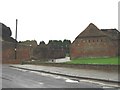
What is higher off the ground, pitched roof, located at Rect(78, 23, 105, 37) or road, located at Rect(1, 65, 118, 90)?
pitched roof, located at Rect(78, 23, 105, 37)

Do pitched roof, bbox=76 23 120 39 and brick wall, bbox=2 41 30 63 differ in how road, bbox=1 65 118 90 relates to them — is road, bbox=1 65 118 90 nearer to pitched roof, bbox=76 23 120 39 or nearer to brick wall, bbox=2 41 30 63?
brick wall, bbox=2 41 30 63

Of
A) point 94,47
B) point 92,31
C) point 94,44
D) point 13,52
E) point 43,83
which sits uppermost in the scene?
point 92,31

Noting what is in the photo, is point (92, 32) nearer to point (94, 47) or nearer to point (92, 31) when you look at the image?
point (92, 31)

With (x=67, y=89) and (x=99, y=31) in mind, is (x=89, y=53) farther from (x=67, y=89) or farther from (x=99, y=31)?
(x=67, y=89)

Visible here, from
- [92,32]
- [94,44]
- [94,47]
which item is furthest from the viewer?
[92,32]

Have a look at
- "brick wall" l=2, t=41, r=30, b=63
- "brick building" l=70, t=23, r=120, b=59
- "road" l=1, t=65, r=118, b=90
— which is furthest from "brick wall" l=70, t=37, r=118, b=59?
"road" l=1, t=65, r=118, b=90

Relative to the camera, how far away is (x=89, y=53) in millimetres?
74625

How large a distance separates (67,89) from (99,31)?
57550 mm

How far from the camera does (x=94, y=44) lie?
74.8 meters

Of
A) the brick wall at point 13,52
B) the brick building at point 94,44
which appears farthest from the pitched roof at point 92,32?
the brick wall at point 13,52

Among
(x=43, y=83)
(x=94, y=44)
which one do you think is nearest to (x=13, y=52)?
(x=94, y=44)

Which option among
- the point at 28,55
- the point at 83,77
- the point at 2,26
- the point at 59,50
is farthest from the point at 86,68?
the point at 59,50

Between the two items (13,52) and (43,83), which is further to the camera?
(13,52)

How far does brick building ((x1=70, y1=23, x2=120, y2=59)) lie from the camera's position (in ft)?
238
